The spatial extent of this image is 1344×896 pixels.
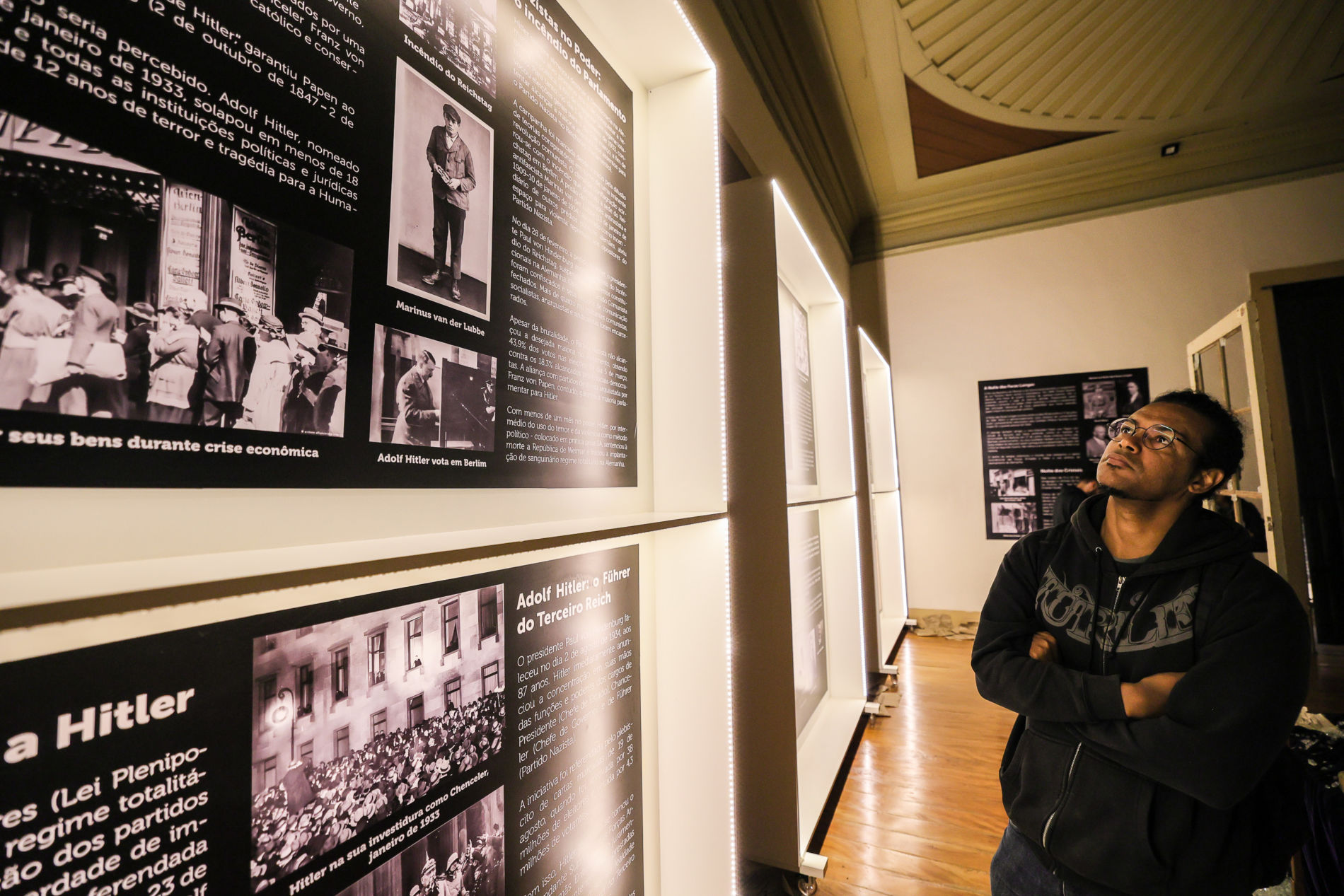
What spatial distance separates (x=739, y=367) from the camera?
1892 millimetres

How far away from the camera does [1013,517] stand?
16.0 ft

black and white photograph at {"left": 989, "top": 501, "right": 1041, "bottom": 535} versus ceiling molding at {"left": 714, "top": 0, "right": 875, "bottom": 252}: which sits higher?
ceiling molding at {"left": 714, "top": 0, "right": 875, "bottom": 252}

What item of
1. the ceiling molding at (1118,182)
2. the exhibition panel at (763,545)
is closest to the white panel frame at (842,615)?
the exhibition panel at (763,545)

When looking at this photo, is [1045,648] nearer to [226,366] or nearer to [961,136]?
[226,366]

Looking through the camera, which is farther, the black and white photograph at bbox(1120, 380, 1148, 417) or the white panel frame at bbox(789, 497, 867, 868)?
the black and white photograph at bbox(1120, 380, 1148, 417)

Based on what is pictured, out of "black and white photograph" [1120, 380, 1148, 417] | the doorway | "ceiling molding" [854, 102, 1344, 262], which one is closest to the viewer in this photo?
the doorway

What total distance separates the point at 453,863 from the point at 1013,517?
530 centimetres

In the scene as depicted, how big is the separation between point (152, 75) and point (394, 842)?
3.12ft

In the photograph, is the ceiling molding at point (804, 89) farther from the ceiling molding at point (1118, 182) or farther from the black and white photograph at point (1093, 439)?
the black and white photograph at point (1093, 439)

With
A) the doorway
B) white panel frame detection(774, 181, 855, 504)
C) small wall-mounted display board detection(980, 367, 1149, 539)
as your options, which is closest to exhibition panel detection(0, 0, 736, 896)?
white panel frame detection(774, 181, 855, 504)

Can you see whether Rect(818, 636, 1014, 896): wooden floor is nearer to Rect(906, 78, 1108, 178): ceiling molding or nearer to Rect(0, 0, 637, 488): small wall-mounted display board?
Rect(0, 0, 637, 488): small wall-mounted display board

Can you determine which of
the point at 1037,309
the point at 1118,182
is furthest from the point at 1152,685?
the point at 1118,182

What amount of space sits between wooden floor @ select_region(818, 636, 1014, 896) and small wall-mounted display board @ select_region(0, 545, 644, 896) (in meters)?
1.34

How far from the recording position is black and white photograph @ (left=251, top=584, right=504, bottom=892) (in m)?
0.63
